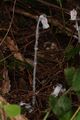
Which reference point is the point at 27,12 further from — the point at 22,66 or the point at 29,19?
the point at 22,66

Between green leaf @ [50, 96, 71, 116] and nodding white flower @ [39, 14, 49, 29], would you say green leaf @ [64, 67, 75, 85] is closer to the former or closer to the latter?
green leaf @ [50, 96, 71, 116]

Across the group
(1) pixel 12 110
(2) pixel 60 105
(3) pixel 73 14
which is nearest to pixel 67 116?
(2) pixel 60 105

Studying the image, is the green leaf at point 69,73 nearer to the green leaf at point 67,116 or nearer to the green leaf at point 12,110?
the green leaf at point 67,116

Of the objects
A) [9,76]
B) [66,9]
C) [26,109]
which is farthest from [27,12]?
[26,109]

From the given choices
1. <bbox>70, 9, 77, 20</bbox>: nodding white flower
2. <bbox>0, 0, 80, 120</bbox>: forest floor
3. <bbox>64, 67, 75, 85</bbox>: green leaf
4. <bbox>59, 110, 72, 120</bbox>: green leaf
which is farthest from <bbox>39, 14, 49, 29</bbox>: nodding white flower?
<bbox>59, 110, 72, 120</bbox>: green leaf

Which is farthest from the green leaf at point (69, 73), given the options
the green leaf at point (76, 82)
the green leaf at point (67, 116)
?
the green leaf at point (67, 116)

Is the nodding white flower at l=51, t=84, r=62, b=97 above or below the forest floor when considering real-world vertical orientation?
below

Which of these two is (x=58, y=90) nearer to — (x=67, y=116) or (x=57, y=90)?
(x=57, y=90)
